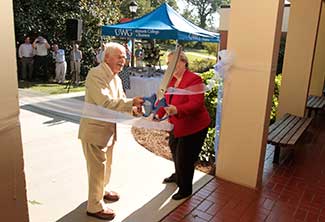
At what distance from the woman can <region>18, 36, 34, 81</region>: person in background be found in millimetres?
8912

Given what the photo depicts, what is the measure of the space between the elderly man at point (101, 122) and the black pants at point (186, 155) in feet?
2.14

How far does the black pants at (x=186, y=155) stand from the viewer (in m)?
2.84

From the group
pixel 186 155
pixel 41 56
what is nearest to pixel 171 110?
pixel 186 155

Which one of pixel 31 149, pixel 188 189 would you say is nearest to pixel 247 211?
pixel 188 189

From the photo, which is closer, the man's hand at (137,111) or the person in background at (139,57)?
the man's hand at (137,111)

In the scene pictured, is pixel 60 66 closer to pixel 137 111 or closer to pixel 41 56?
pixel 41 56

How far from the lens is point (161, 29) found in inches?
300

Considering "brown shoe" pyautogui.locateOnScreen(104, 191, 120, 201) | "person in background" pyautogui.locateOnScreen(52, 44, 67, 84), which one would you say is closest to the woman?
"brown shoe" pyautogui.locateOnScreen(104, 191, 120, 201)

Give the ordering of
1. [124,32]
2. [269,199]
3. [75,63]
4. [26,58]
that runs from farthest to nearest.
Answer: [75,63]
[26,58]
[124,32]
[269,199]

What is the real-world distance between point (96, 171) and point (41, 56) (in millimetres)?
9725

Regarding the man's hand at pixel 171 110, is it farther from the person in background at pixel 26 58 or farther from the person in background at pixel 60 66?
the person in background at pixel 26 58

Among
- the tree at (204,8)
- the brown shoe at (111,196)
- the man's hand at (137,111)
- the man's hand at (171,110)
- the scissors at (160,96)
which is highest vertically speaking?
the tree at (204,8)

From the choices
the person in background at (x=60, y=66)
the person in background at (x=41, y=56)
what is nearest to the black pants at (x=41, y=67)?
the person in background at (x=41, y=56)

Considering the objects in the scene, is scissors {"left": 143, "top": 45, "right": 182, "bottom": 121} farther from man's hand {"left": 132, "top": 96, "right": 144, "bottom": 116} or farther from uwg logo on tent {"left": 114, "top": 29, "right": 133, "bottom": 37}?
uwg logo on tent {"left": 114, "top": 29, "right": 133, "bottom": 37}
